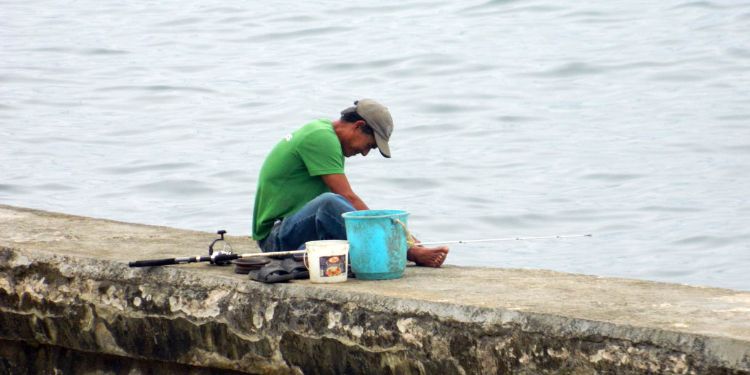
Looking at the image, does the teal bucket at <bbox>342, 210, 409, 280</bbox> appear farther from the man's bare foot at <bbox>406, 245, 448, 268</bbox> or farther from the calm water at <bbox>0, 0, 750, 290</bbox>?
the calm water at <bbox>0, 0, 750, 290</bbox>

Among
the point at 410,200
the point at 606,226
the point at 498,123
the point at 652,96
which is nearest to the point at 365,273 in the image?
the point at 606,226

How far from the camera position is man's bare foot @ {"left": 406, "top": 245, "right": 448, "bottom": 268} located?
5566 mm

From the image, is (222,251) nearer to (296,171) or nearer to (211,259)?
(211,259)

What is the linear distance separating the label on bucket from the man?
1.57 ft

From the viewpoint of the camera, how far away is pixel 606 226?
1210cm

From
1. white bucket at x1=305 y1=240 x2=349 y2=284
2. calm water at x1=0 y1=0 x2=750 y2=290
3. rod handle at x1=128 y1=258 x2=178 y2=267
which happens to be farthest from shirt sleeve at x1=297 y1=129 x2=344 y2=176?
calm water at x1=0 y1=0 x2=750 y2=290

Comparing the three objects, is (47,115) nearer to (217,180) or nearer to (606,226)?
(217,180)

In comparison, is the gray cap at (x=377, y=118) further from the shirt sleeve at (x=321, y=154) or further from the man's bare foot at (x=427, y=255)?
the man's bare foot at (x=427, y=255)

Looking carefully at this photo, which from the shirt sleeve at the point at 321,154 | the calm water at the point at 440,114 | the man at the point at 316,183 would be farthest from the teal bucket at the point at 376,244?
the calm water at the point at 440,114

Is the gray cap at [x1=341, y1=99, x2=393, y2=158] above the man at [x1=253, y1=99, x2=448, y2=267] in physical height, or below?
Answer: above

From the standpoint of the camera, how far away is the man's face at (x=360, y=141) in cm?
572

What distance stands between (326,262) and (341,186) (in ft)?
2.27

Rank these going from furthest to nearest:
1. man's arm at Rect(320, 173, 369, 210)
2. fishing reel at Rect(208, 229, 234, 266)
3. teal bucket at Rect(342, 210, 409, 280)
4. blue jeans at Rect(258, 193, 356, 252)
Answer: man's arm at Rect(320, 173, 369, 210) < blue jeans at Rect(258, 193, 356, 252) < fishing reel at Rect(208, 229, 234, 266) < teal bucket at Rect(342, 210, 409, 280)

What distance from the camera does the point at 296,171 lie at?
5766 mm
